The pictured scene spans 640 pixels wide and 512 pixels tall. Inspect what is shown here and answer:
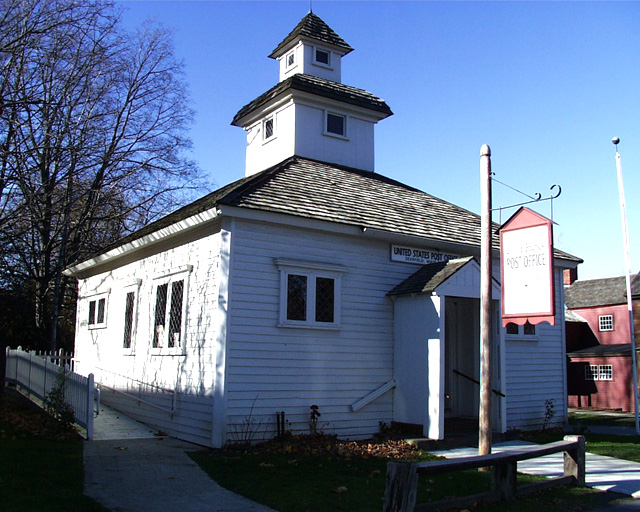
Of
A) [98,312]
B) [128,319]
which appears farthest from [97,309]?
[128,319]

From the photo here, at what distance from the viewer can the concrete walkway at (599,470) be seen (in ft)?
30.0

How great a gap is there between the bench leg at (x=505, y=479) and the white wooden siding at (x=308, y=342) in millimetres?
4713

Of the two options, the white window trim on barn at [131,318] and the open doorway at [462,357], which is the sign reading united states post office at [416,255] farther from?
the white window trim on barn at [131,318]

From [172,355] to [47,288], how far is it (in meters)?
13.7

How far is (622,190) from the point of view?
19.3m

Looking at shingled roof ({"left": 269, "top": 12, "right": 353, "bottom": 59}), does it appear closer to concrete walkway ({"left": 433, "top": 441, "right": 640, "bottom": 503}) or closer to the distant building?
concrete walkway ({"left": 433, "top": 441, "right": 640, "bottom": 503})

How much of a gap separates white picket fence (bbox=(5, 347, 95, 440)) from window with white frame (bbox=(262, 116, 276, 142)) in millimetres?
8603

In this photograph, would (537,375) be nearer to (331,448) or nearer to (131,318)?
(331,448)

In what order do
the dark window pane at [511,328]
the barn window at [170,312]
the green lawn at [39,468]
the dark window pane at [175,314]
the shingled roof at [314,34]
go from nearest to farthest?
the green lawn at [39,468]
the barn window at [170,312]
the dark window pane at [175,314]
the dark window pane at [511,328]
the shingled roof at [314,34]

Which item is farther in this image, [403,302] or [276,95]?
[276,95]

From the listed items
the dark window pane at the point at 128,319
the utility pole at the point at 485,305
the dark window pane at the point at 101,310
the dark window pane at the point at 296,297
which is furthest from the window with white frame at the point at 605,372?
the utility pole at the point at 485,305

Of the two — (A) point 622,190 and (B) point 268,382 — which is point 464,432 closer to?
(B) point 268,382

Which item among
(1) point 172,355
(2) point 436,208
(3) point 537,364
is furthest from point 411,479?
(2) point 436,208

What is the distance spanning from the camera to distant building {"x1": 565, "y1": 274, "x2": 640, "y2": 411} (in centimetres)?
3212
